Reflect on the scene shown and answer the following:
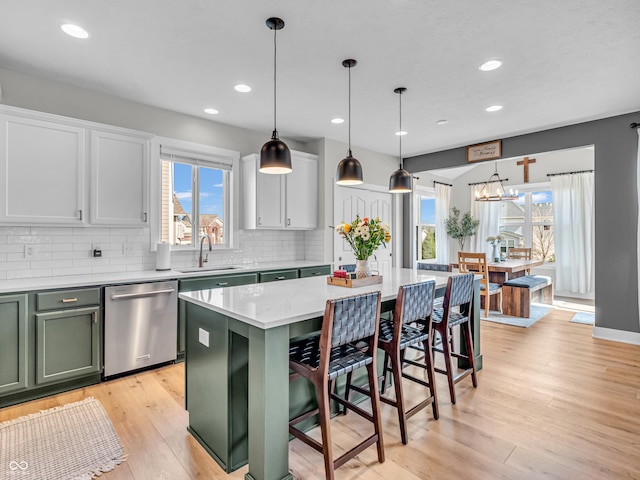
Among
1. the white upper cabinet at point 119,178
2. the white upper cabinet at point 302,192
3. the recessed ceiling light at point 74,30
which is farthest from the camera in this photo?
the white upper cabinet at point 302,192

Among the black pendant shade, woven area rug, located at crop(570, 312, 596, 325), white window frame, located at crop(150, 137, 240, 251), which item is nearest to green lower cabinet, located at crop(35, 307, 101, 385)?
white window frame, located at crop(150, 137, 240, 251)

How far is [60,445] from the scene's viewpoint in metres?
2.13

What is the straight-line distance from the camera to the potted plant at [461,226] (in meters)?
8.10

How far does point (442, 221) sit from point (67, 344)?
7.48 meters

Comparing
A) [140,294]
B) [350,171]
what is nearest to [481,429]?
[350,171]

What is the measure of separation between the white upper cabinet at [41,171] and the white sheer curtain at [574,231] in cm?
794

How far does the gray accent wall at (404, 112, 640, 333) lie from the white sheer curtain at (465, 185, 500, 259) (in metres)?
3.61

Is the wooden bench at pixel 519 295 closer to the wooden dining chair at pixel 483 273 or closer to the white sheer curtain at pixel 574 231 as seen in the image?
the wooden dining chair at pixel 483 273

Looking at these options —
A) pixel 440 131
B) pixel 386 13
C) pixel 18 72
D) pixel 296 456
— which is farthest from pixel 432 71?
pixel 18 72

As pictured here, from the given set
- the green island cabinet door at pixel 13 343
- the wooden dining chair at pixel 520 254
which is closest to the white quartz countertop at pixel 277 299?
the green island cabinet door at pixel 13 343

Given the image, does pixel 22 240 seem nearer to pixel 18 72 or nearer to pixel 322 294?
pixel 18 72

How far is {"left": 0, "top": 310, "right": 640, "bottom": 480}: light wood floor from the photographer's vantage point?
191cm

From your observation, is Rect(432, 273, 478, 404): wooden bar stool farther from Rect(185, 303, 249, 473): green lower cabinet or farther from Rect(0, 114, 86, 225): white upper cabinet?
Rect(0, 114, 86, 225): white upper cabinet

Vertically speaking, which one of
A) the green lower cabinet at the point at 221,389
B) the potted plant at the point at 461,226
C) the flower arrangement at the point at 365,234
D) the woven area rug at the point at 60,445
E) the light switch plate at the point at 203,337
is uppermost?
the potted plant at the point at 461,226
